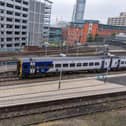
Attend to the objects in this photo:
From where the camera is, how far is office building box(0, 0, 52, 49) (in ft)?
252

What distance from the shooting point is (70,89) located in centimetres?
2903

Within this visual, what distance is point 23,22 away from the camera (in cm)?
8862

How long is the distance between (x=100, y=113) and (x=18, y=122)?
848 centimetres

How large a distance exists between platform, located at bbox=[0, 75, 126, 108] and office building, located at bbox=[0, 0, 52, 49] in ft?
166

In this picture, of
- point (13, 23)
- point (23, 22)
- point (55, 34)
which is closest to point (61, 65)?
point (13, 23)

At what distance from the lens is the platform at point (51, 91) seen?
2391 centimetres

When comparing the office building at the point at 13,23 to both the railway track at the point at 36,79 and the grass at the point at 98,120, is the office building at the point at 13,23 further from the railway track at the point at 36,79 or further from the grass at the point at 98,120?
the grass at the point at 98,120

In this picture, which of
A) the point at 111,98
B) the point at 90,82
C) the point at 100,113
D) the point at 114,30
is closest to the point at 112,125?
the point at 100,113

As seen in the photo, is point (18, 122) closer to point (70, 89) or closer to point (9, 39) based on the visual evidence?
point (70, 89)

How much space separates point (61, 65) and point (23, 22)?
193 ft

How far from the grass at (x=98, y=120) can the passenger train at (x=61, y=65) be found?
1428 cm

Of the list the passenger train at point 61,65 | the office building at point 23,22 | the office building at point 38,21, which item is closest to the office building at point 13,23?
the office building at point 23,22

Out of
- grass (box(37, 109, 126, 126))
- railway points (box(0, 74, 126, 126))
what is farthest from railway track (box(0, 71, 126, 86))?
grass (box(37, 109, 126, 126))

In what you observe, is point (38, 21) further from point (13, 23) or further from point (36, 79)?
point (36, 79)
